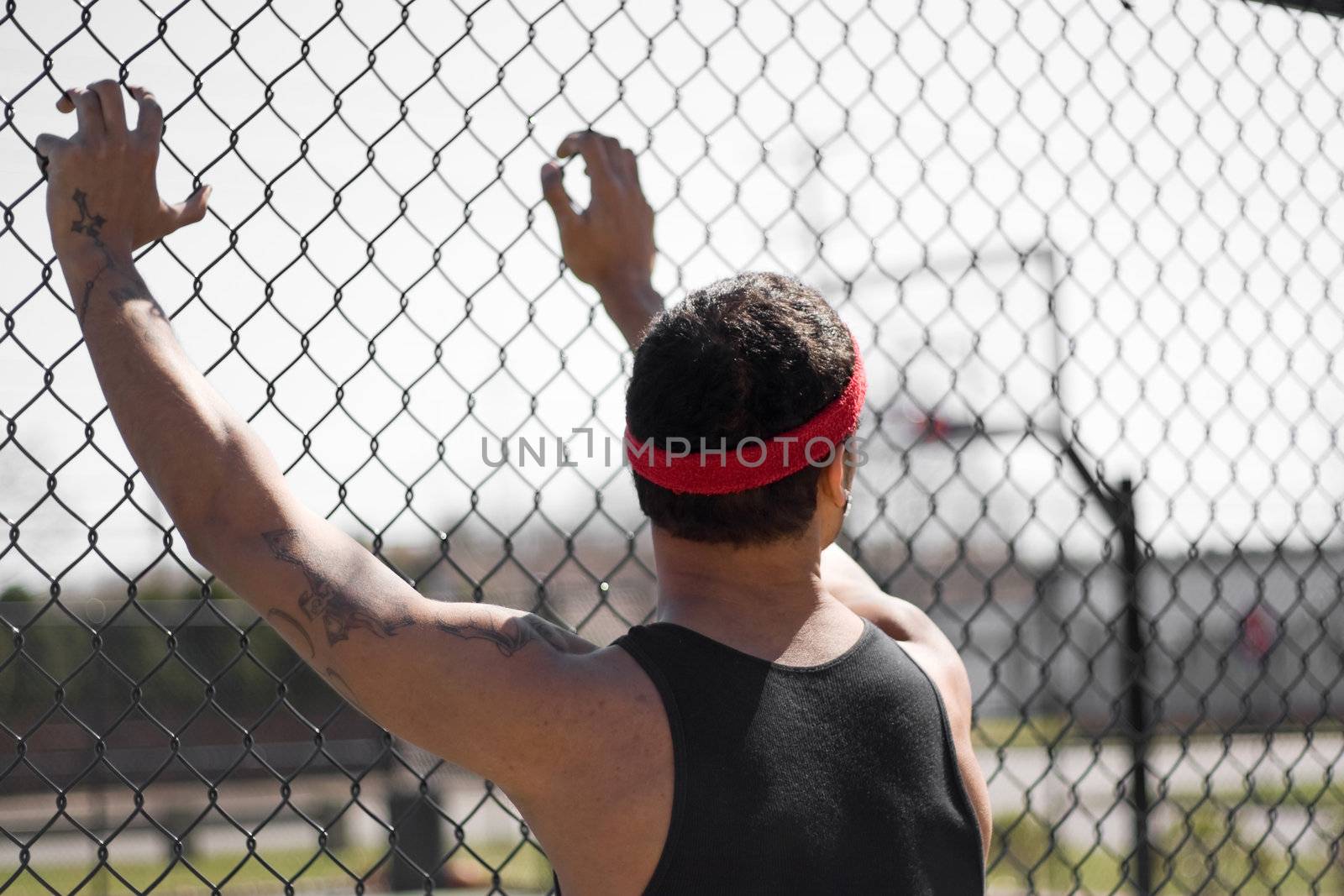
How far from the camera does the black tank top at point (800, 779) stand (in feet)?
5.23

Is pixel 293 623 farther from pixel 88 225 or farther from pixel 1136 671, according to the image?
pixel 1136 671

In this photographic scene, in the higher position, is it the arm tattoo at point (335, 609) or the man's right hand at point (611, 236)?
the man's right hand at point (611, 236)

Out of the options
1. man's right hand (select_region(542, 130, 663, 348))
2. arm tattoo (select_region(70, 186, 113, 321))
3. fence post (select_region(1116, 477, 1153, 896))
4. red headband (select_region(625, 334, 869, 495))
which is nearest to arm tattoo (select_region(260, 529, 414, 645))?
red headband (select_region(625, 334, 869, 495))

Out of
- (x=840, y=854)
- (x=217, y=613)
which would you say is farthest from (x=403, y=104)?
(x=840, y=854)

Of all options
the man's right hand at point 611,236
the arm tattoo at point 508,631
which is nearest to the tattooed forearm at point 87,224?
the arm tattoo at point 508,631

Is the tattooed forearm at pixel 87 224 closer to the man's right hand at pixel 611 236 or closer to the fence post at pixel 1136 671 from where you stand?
the man's right hand at pixel 611 236

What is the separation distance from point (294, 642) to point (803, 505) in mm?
695

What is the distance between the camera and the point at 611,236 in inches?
102

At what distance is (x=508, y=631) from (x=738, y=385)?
44cm

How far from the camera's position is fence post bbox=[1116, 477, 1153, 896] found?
418 cm

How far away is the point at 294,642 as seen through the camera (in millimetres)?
1604

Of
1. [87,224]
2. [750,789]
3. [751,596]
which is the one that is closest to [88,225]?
[87,224]

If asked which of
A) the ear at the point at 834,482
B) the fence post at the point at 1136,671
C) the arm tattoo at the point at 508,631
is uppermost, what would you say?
the ear at the point at 834,482

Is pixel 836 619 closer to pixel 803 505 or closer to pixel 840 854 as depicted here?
pixel 803 505
